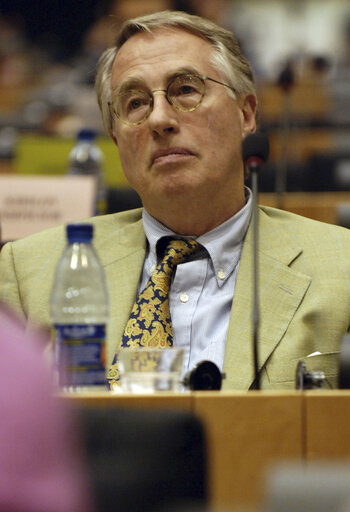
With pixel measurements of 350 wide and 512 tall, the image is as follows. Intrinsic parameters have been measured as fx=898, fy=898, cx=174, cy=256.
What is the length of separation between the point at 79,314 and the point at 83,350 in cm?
22

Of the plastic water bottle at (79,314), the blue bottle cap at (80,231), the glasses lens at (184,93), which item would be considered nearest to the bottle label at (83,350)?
the plastic water bottle at (79,314)

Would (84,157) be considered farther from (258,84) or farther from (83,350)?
(83,350)

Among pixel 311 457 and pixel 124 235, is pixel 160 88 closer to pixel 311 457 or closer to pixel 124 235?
pixel 124 235

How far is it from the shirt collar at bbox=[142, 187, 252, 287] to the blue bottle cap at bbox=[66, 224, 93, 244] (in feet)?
2.10

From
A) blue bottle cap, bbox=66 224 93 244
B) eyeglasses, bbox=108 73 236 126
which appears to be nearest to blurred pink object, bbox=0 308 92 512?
blue bottle cap, bbox=66 224 93 244

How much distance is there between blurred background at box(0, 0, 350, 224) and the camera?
135 inches

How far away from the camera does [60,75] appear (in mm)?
8609

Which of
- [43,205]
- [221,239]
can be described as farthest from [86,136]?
[221,239]

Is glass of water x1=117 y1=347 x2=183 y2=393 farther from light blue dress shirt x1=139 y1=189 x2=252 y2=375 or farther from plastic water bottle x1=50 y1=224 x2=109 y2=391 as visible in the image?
light blue dress shirt x1=139 y1=189 x2=252 y2=375

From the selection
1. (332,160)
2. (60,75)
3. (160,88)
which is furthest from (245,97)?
(60,75)

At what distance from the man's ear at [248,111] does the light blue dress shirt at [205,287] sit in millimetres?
224

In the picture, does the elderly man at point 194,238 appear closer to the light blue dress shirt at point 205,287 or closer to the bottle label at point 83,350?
the light blue dress shirt at point 205,287

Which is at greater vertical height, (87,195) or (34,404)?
(87,195)

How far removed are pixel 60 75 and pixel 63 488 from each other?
840 centimetres
